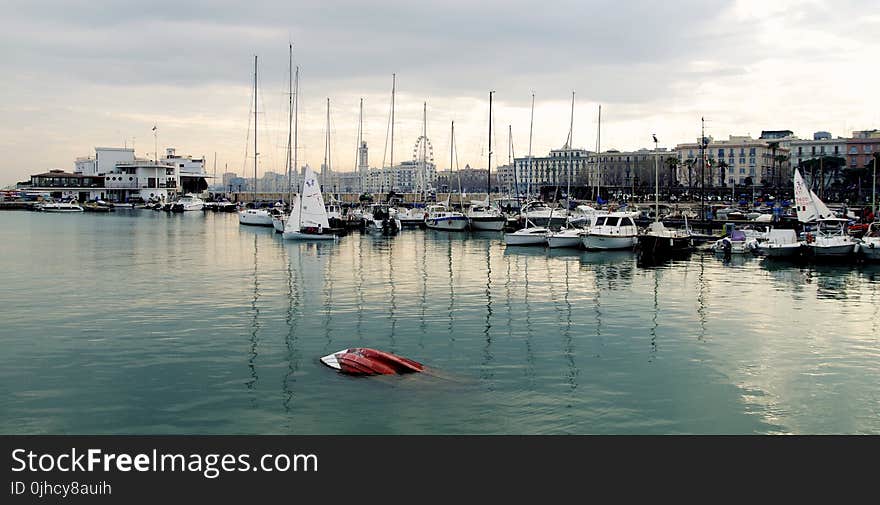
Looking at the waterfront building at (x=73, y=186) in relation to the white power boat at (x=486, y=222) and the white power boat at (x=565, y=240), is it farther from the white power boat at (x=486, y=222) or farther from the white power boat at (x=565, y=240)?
the white power boat at (x=565, y=240)

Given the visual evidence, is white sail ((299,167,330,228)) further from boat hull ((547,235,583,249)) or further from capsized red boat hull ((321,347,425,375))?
capsized red boat hull ((321,347,425,375))

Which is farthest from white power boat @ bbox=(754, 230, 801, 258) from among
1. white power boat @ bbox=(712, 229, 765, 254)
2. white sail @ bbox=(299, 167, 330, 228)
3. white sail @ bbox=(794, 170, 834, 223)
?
white sail @ bbox=(299, 167, 330, 228)

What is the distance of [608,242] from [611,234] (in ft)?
2.55

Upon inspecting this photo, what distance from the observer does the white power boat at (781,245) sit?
5712 cm

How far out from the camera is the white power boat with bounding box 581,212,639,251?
63.8 m

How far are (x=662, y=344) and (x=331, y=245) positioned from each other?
154ft

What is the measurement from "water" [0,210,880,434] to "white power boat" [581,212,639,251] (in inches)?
501

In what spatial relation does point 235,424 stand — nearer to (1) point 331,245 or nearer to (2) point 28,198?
(1) point 331,245

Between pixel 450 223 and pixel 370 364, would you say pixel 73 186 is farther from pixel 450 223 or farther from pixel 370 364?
pixel 370 364

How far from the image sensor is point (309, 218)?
7638cm

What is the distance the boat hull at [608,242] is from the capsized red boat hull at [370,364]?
43.7m
